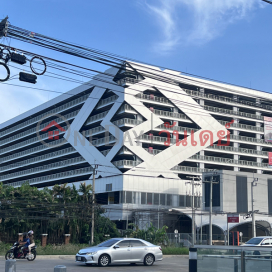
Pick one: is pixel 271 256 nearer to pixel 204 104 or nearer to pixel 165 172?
pixel 165 172

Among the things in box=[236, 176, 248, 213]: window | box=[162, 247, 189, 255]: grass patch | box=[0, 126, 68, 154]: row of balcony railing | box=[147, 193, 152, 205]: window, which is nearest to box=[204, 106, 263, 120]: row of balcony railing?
box=[236, 176, 248, 213]: window

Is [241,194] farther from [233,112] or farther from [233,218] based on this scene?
[233,112]

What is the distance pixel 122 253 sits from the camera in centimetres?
2103

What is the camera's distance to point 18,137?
99.5 m

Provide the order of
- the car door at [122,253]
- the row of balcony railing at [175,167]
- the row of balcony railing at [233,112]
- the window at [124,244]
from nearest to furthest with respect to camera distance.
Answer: the car door at [122,253]
the window at [124,244]
the row of balcony railing at [175,167]
the row of balcony railing at [233,112]

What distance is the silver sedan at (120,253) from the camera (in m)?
20.3

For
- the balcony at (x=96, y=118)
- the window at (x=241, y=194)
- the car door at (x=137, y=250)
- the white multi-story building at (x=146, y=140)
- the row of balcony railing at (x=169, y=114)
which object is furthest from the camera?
the balcony at (x=96, y=118)

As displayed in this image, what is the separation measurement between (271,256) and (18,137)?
96.2 metres

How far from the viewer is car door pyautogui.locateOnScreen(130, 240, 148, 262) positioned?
21.3m

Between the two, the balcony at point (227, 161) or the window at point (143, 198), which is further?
the balcony at point (227, 161)

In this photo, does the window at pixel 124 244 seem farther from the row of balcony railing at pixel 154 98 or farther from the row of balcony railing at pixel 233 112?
the row of balcony railing at pixel 233 112

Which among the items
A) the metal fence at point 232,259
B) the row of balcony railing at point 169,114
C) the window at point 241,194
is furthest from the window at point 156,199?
the metal fence at point 232,259

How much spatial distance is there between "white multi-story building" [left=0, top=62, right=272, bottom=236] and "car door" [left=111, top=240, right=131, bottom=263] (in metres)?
37.6

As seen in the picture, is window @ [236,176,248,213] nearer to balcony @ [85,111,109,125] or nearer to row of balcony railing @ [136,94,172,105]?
row of balcony railing @ [136,94,172,105]
